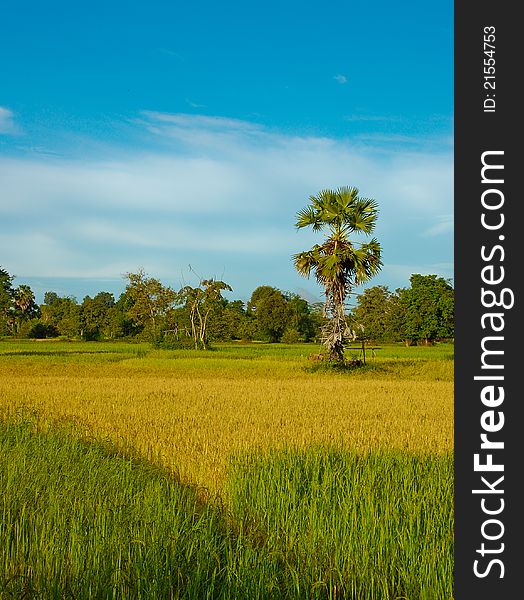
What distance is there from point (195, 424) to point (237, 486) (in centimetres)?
491

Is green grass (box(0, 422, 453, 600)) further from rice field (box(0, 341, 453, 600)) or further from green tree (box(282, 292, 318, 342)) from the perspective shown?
green tree (box(282, 292, 318, 342))

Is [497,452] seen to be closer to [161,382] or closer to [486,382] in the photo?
[486,382]

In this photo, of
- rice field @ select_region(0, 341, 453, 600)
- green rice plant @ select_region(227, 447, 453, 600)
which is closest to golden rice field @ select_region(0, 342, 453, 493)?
rice field @ select_region(0, 341, 453, 600)

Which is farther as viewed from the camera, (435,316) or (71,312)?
(71,312)

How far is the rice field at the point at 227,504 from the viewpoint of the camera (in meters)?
3.90

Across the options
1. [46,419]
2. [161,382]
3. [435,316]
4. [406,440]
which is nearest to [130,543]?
[406,440]

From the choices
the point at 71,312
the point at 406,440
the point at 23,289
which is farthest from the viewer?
the point at 23,289

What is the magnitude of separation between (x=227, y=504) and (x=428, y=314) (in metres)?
66.2

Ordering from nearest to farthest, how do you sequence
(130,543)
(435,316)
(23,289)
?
(130,543), (435,316), (23,289)

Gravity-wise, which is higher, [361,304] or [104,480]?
[361,304]

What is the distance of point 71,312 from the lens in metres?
81.0

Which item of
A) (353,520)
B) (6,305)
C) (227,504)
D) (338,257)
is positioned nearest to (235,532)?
(227,504)

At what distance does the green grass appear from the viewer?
382 cm

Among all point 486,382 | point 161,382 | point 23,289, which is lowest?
point 161,382
